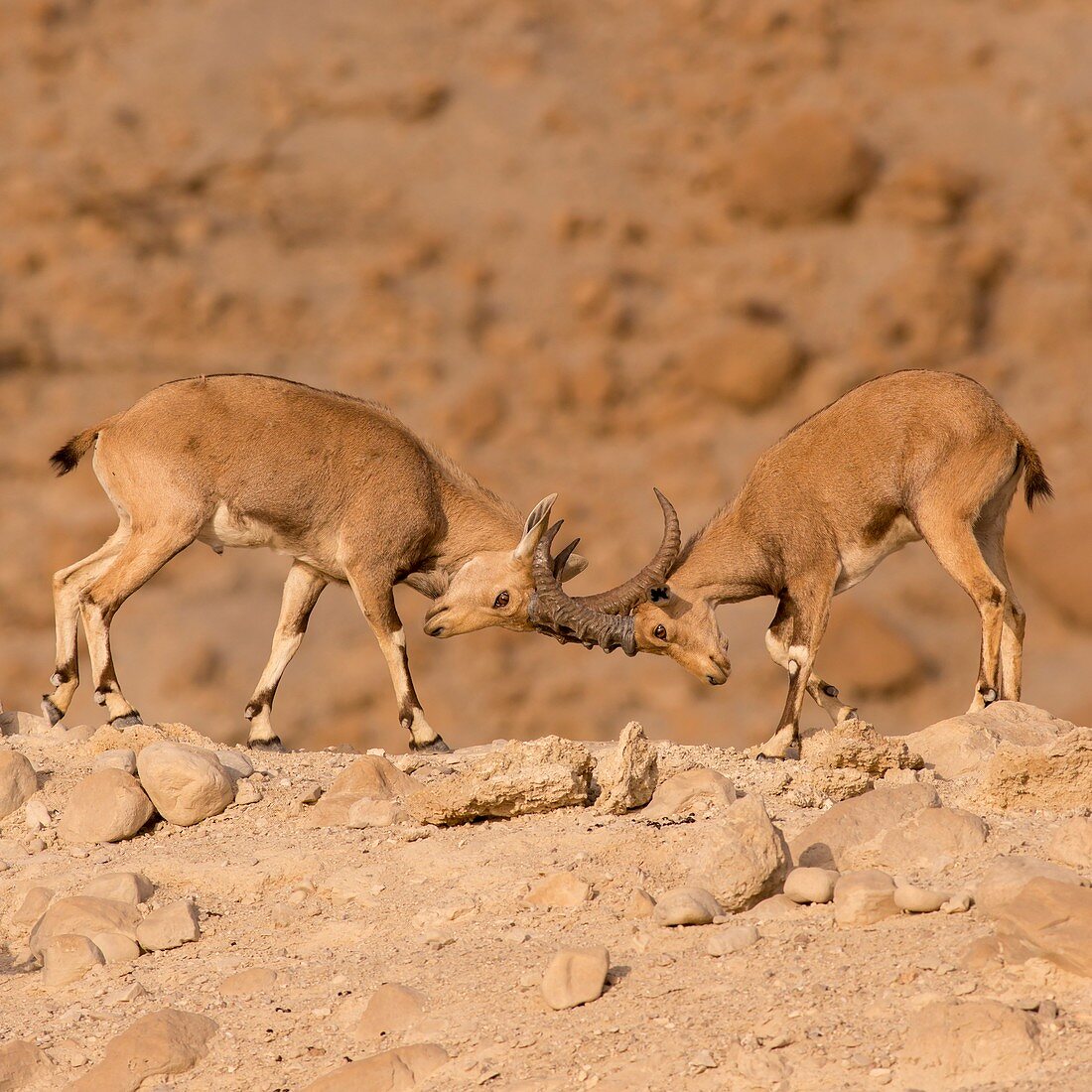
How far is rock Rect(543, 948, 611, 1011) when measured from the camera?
5.04m

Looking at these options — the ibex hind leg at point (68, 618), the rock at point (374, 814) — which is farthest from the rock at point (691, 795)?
the ibex hind leg at point (68, 618)

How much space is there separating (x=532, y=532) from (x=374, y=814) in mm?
3788

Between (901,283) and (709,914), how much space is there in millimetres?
21079

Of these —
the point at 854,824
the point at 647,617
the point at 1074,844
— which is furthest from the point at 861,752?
the point at 647,617

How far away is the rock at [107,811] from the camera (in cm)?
764

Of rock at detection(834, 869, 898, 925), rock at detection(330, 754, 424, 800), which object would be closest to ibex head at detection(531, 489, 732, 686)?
rock at detection(330, 754, 424, 800)

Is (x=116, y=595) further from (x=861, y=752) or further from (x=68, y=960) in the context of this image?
(x=861, y=752)

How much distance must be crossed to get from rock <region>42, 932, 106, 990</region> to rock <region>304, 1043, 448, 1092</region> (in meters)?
1.55

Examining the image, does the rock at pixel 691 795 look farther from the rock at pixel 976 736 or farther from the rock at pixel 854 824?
the rock at pixel 976 736

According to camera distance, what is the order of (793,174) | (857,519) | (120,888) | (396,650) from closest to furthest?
(120,888), (857,519), (396,650), (793,174)

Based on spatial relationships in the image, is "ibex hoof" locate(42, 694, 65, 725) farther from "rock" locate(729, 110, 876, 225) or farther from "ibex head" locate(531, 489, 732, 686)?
"rock" locate(729, 110, 876, 225)

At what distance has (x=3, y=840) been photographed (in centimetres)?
771

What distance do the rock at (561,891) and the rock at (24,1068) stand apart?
1805 millimetres

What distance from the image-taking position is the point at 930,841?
606 centimetres
